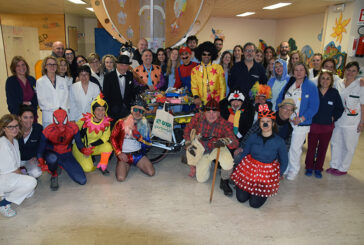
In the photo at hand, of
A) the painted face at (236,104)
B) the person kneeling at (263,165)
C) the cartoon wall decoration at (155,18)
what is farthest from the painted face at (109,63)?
the person kneeling at (263,165)

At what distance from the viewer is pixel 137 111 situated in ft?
10.9

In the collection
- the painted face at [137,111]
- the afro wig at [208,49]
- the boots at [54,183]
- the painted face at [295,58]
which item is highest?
the afro wig at [208,49]

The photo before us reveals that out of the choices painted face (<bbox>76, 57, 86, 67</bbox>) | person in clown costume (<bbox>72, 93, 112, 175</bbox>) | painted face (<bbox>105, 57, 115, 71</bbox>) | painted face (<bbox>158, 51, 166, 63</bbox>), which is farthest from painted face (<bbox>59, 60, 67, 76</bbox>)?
painted face (<bbox>158, 51, 166, 63</bbox>)

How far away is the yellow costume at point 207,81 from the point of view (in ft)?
12.7

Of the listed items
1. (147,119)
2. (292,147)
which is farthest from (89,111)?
(292,147)

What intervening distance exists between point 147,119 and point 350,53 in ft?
19.1

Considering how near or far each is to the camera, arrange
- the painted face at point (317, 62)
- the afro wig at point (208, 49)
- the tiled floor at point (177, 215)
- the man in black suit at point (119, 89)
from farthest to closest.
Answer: the painted face at point (317, 62)
the afro wig at point (208, 49)
the man in black suit at point (119, 89)
the tiled floor at point (177, 215)

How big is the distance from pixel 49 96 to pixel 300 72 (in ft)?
10.7

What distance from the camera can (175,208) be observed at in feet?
9.06

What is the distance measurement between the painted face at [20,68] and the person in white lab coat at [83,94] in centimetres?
65

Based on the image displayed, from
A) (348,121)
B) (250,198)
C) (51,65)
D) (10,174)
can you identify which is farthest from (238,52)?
(10,174)

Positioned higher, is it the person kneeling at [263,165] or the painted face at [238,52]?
the painted face at [238,52]

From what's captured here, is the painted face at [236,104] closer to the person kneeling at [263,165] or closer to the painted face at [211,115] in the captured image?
the painted face at [211,115]

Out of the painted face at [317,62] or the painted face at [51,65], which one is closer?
the painted face at [51,65]
